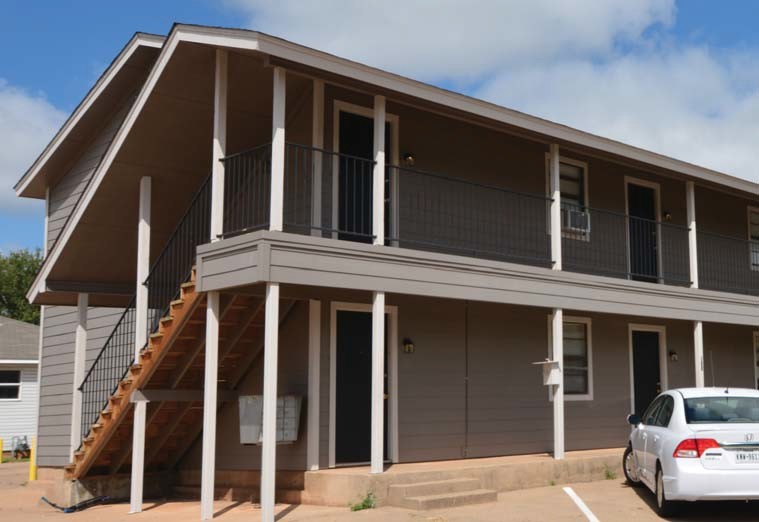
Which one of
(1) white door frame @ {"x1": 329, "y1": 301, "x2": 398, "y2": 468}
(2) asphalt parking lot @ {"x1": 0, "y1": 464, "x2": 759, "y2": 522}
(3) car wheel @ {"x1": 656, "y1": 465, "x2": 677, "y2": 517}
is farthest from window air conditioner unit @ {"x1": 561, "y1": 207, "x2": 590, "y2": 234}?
(3) car wheel @ {"x1": 656, "y1": 465, "x2": 677, "y2": 517}

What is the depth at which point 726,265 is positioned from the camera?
1961 cm

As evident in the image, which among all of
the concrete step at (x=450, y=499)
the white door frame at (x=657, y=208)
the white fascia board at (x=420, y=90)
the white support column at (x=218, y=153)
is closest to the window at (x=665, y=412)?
the concrete step at (x=450, y=499)

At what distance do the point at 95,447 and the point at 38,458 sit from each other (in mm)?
5982

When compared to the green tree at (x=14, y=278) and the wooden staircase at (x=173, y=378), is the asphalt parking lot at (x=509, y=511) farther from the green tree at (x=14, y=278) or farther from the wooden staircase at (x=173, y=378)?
the green tree at (x=14, y=278)

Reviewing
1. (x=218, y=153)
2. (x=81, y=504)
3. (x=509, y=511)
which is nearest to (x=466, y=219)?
(x=218, y=153)

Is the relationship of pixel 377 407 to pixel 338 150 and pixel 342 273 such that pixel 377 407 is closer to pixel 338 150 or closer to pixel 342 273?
pixel 342 273

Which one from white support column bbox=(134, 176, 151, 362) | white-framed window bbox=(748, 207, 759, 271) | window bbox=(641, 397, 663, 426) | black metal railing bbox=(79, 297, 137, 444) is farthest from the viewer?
white-framed window bbox=(748, 207, 759, 271)

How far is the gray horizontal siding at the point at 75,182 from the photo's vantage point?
61.1 ft

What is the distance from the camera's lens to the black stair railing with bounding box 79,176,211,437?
45.1 ft

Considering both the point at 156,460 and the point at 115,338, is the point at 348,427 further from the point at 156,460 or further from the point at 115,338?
the point at 115,338

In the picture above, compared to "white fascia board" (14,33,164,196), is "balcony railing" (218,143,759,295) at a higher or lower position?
lower

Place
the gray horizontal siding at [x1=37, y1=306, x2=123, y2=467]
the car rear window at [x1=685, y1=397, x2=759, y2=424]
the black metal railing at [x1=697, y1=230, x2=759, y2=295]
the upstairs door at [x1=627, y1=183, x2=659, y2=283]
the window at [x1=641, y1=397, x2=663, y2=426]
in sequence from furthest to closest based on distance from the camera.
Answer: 1. the black metal railing at [x1=697, y1=230, x2=759, y2=295]
2. the gray horizontal siding at [x1=37, y1=306, x2=123, y2=467]
3. the upstairs door at [x1=627, y1=183, x2=659, y2=283]
4. the window at [x1=641, y1=397, x2=663, y2=426]
5. the car rear window at [x1=685, y1=397, x2=759, y2=424]

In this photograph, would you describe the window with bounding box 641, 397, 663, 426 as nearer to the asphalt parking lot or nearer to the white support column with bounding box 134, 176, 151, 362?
the asphalt parking lot

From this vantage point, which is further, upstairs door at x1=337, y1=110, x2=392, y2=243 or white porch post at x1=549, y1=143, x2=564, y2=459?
white porch post at x1=549, y1=143, x2=564, y2=459
